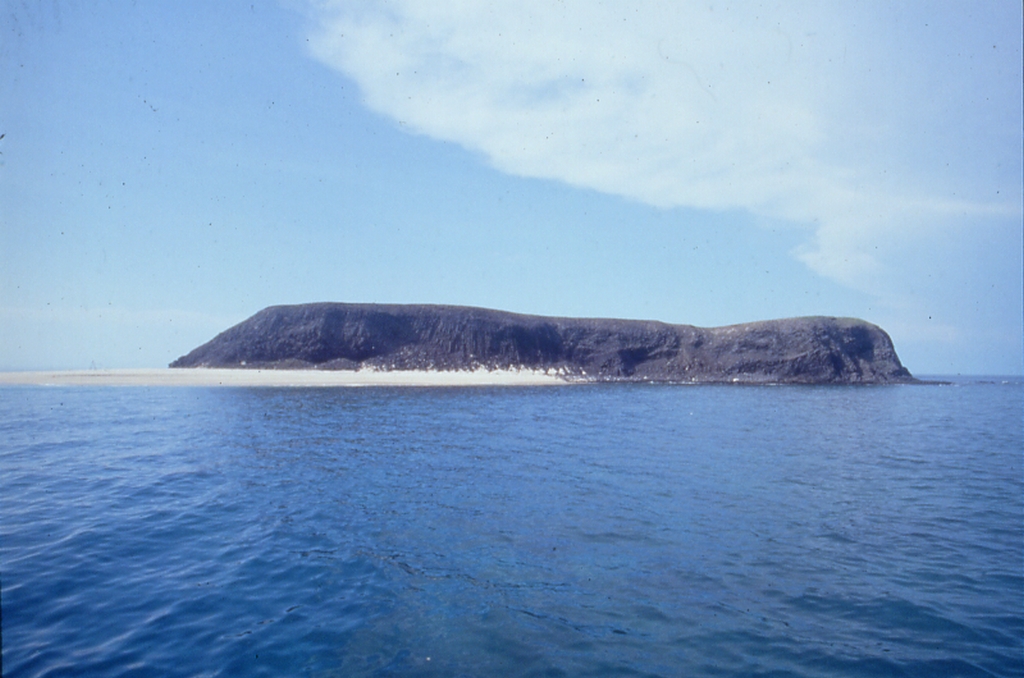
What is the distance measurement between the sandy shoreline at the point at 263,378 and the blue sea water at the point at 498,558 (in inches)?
1151

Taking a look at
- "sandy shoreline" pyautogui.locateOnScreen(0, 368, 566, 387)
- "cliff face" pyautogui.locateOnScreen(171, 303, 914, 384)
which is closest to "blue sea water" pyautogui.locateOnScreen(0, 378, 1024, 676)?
"sandy shoreline" pyautogui.locateOnScreen(0, 368, 566, 387)

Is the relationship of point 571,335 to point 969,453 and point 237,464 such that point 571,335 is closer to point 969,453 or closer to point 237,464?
point 969,453

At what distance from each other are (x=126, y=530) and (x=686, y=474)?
14153 mm

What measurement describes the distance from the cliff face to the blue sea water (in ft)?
155

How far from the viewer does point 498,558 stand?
10.4 meters

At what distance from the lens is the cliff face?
6969 centimetres

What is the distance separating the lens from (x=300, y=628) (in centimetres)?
769

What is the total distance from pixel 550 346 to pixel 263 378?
37.4 metres

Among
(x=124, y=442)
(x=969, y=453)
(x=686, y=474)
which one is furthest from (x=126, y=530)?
(x=969, y=453)

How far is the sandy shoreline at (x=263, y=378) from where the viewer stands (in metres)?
49.6

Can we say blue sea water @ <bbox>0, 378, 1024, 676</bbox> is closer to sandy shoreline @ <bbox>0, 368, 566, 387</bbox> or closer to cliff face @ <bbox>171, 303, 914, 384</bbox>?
sandy shoreline @ <bbox>0, 368, 566, 387</bbox>

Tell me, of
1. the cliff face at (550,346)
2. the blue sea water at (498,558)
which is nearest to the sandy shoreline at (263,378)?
the cliff face at (550,346)

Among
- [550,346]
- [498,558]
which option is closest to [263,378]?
[550,346]

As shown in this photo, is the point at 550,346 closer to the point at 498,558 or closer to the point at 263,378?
the point at 263,378
